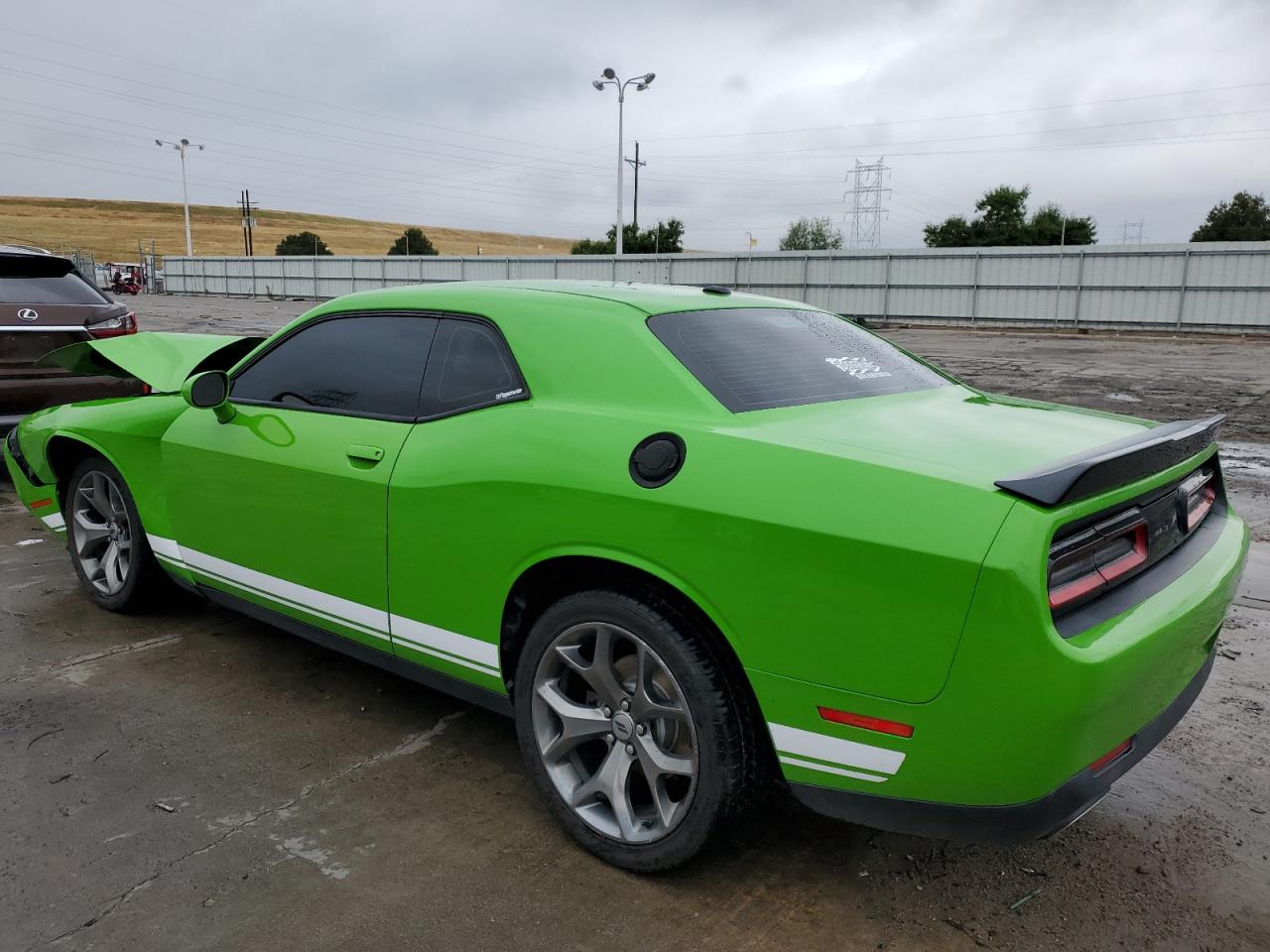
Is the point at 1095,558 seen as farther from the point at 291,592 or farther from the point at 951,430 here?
the point at 291,592

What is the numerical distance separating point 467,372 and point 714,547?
112cm

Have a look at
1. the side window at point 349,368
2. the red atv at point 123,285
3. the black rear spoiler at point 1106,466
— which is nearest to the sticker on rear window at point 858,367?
the black rear spoiler at point 1106,466

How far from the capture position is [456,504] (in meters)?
2.72

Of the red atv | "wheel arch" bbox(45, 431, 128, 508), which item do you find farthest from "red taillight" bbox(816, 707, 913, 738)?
the red atv

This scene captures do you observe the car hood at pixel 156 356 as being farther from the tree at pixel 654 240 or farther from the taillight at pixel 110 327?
the tree at pixel 654 240

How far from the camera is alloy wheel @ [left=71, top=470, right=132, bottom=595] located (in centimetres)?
424

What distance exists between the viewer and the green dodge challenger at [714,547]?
1969 mm

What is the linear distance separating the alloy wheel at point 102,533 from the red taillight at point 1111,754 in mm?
3759

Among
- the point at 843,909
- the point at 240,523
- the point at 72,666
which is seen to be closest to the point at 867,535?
the point at 843,909

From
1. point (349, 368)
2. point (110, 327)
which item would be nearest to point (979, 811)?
point (349, 368)

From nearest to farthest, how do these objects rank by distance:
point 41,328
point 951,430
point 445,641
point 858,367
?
1. point 951,430
2. point 445,641
3. point 858,367
4. point 41,328

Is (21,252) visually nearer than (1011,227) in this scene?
Yes

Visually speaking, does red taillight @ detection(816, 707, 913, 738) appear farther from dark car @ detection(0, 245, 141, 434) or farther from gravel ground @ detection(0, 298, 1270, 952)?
dark car @ detection(0, 245, 141, 434)

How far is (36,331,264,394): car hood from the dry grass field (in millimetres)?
84072
